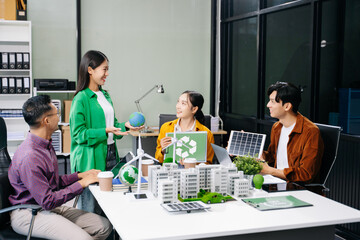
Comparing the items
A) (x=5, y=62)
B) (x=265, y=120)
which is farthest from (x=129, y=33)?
(x=265, y=120)

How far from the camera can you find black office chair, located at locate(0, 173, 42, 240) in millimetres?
2307

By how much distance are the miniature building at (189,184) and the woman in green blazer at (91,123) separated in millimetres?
949

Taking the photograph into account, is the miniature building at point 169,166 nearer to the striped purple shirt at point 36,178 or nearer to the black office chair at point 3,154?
the striped purple shirt at point 36,178

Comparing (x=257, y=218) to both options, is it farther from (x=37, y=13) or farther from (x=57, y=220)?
(x=37, y=13)

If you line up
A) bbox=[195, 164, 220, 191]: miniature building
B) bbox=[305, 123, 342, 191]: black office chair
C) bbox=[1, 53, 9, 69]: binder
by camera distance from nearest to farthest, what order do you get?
bbox=[195, 164, 220, 191]: miniature building → bbox=[305, 123, 342, 191]: black office chair → bbox=[1, 53, 9, 69]: binder

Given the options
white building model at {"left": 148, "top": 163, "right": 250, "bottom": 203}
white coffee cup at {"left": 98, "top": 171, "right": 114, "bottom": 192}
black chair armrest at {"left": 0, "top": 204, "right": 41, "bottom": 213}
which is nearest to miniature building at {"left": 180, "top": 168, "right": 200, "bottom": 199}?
white building model at {"left": 148, "top": 163, "right": 250, "bottom": 203}

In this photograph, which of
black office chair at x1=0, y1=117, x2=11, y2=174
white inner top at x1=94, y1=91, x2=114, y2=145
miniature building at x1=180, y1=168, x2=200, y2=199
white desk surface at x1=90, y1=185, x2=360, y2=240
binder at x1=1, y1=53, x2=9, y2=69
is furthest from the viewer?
binder at x1=1, y1=53, x2=9, y2=69

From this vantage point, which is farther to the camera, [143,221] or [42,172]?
[42,172]

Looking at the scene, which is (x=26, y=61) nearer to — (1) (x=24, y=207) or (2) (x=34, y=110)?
(2) (x=34, y=110)

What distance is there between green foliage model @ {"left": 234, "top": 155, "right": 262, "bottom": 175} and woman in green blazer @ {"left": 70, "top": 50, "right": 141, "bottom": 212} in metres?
1.01

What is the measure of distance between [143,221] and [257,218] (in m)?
0.58

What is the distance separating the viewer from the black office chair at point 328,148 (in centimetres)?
292

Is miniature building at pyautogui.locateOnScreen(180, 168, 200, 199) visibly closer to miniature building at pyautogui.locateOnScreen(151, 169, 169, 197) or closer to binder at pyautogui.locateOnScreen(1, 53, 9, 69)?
miniature building at pyautogui.locateOnScreen(151, 169, 169, 197)

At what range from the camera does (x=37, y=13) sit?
19.4ft
